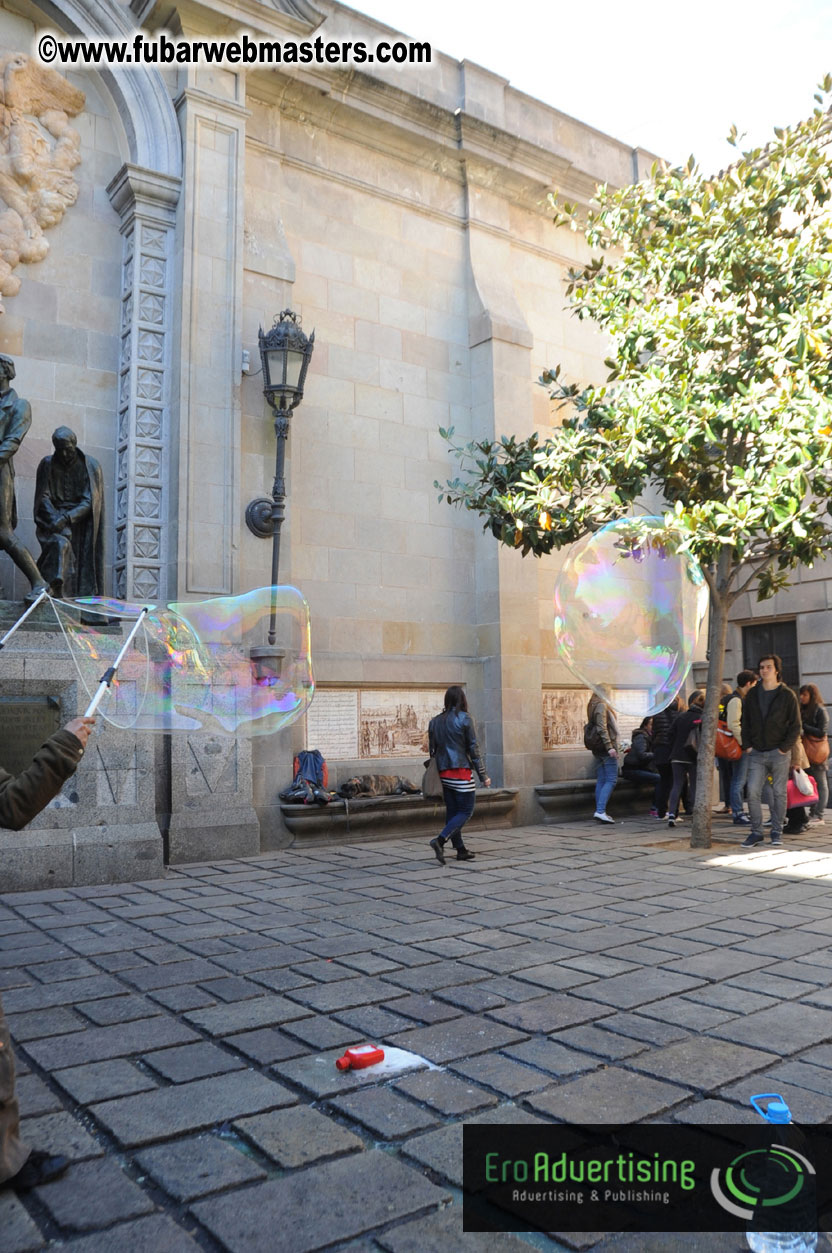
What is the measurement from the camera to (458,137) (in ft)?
44.8

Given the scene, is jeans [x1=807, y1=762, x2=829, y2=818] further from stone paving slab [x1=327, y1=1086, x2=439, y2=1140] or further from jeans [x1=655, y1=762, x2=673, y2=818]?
stone paving slab [x1=327, y1=1086, x2=439, y2=1140]

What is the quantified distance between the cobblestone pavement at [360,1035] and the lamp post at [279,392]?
4581 mm

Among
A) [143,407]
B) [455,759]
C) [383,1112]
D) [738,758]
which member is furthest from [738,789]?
[383,1112]

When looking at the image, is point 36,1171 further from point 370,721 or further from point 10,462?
point 370,721

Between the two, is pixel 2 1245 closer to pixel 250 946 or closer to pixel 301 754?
pixel 250 946

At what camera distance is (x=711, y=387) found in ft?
30.1

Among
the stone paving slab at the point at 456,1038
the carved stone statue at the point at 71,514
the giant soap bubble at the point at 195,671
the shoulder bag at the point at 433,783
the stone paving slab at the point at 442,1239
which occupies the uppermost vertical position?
the carved stone statue at the point at 71,514

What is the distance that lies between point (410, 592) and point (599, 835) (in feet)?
13.6

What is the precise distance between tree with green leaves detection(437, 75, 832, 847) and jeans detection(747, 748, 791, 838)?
612mm

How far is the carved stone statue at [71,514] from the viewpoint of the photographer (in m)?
9.40

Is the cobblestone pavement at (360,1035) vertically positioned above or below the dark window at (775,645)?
below

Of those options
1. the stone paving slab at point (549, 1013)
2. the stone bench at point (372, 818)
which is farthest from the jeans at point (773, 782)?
the stone paving slab at point (549, 1013)

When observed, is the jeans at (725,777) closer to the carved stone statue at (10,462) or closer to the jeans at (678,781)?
the jeans at (678,781)

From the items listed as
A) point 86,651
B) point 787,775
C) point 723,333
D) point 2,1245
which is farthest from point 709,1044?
point 723,333
